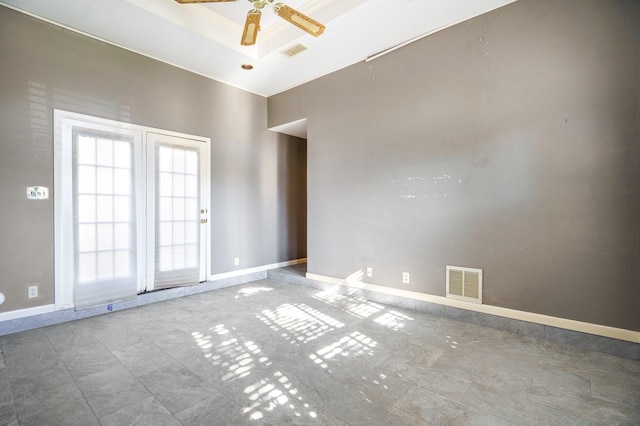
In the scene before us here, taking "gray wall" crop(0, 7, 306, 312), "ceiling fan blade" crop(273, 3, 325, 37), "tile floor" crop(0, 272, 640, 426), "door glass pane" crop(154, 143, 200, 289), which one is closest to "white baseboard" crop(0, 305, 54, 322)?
"gray wall" crop(0, 7, 306, 312)

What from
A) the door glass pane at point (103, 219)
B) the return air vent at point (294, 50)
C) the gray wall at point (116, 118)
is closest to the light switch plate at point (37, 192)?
the gray wall at point (116, 118)

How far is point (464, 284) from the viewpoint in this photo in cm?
305

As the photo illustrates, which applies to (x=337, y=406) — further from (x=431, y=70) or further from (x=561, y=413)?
(x=431, y=70)

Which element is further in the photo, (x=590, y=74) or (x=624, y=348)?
(x=590, y=74)

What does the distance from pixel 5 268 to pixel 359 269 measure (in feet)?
12.6

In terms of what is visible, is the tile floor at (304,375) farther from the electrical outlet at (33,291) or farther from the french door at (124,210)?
the french door at (124,210)

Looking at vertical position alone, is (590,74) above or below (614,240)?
above

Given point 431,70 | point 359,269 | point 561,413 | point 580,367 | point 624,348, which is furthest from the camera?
point 359,269

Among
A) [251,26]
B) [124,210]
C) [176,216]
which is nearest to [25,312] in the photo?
[124,210]

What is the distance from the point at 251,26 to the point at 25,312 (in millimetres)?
3637

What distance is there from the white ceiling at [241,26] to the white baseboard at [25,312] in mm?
3038

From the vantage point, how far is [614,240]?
234 centimetres

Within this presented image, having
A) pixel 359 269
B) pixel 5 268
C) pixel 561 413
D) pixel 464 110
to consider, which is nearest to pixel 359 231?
pixel 359 269

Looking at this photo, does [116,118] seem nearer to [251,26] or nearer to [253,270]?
[251,26]
